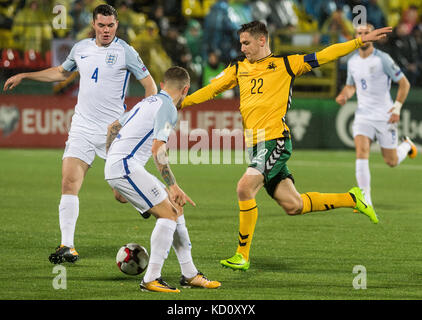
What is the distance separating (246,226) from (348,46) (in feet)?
6.19

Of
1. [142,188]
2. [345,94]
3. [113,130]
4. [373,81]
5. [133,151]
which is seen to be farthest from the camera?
[373,81]

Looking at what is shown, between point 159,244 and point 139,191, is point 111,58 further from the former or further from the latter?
point 159,244

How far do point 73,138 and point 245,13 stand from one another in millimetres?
14393

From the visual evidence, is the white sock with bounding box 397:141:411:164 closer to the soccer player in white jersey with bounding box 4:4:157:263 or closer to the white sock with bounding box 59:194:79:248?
the soccer player in white jersey with bounding box 4:4:157:263

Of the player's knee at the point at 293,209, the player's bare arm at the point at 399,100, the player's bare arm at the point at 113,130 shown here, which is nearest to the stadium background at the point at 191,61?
the player's bare arm at the point at 399,100

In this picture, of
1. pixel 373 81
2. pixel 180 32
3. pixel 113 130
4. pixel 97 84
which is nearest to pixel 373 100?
pixel 373 81

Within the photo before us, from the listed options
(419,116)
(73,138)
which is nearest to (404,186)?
(419,116)

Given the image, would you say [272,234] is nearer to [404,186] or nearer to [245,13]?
[404,186]

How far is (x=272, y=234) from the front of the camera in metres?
10.6

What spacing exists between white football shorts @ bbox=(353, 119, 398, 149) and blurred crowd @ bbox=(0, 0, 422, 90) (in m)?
8.69

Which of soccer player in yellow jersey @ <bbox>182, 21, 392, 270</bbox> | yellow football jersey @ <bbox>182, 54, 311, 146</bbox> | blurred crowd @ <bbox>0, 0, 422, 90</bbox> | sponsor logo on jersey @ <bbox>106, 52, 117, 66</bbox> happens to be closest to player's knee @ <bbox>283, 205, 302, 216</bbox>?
soccer player in yellow jersey @ <bbox>182, 21, 392, 270</bbox>

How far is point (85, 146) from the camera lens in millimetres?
9008

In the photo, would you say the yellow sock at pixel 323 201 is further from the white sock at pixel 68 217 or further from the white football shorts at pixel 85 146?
the white sock at pixel 68 217

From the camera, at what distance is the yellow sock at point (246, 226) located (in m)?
8.39
